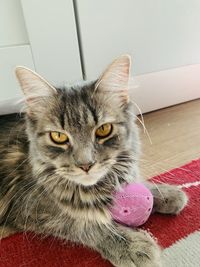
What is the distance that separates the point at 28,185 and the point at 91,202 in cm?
20

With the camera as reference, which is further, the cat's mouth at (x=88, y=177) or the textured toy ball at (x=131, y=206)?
the textured toy ball at (x=131, y=206)

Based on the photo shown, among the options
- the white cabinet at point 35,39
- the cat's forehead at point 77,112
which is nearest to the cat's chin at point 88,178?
the cat's forehead at point 77,112

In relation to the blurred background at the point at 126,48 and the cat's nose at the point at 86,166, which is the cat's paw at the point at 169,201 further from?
the cat's nose at the point at 86,166

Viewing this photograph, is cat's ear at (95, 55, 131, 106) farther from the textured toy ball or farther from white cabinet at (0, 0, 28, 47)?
white cabinet at (0, 0, 28, 47)

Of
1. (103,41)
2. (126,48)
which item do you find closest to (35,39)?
(103,41)

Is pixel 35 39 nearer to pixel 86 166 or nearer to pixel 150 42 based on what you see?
pixel 150 42

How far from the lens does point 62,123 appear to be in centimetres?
78

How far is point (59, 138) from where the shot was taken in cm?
77

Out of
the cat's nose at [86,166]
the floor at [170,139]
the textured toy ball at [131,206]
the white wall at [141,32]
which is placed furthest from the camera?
the white wall at [141,32]

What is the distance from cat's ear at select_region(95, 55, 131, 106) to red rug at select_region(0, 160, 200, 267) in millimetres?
380

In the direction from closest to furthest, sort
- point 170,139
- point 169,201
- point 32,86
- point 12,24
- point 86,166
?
point 86,166 → point 32,86 → point 169,201 → point 12,24 → point 170,139

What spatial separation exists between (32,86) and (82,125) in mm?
184

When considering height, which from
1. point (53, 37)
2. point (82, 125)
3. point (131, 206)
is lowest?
point (131, 206)

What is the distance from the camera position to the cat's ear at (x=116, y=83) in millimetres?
816
